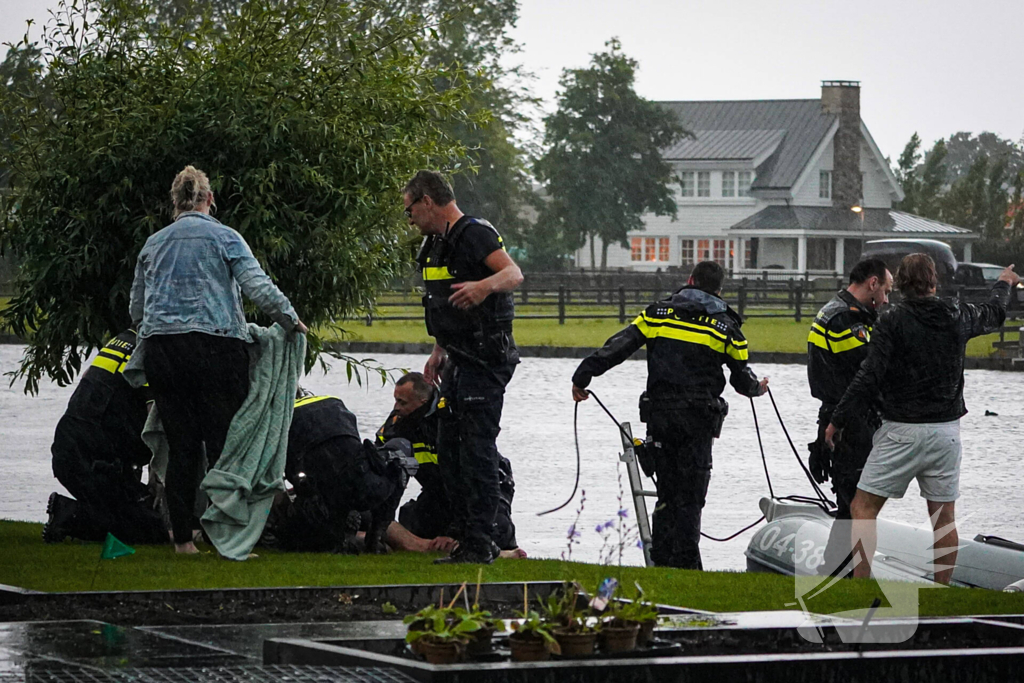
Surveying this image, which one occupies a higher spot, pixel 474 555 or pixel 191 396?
pixel 191 396

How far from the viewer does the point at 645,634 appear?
4965mm

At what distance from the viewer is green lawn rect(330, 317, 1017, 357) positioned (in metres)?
33.2

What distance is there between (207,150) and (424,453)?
2.32m

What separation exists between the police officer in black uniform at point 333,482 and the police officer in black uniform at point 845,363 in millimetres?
2307

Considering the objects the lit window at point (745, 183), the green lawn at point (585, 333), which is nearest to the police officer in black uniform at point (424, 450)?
the green lawn at point (585, 333)

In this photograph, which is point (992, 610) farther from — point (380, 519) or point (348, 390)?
point (348, 390)

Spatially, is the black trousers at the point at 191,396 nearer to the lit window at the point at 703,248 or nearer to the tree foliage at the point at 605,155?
the tree foliage at the point at 605,155

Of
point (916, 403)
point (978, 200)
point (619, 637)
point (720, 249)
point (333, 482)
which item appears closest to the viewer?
point (619, 637)

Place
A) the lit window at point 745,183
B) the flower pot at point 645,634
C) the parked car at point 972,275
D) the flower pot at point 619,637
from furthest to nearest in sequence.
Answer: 1. the lit window at point 745,183
2. the parked car at point 972,275
3. the flower pot at point 645,634
4. the flower pot at point 619,637

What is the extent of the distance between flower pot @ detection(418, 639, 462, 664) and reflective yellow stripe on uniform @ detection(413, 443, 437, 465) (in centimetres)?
401

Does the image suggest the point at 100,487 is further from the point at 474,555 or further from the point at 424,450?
the point at 474,555

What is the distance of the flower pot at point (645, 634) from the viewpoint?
4949mm

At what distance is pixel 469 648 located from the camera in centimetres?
480

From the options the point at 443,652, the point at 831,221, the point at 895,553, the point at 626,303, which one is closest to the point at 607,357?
the point at 895,553
